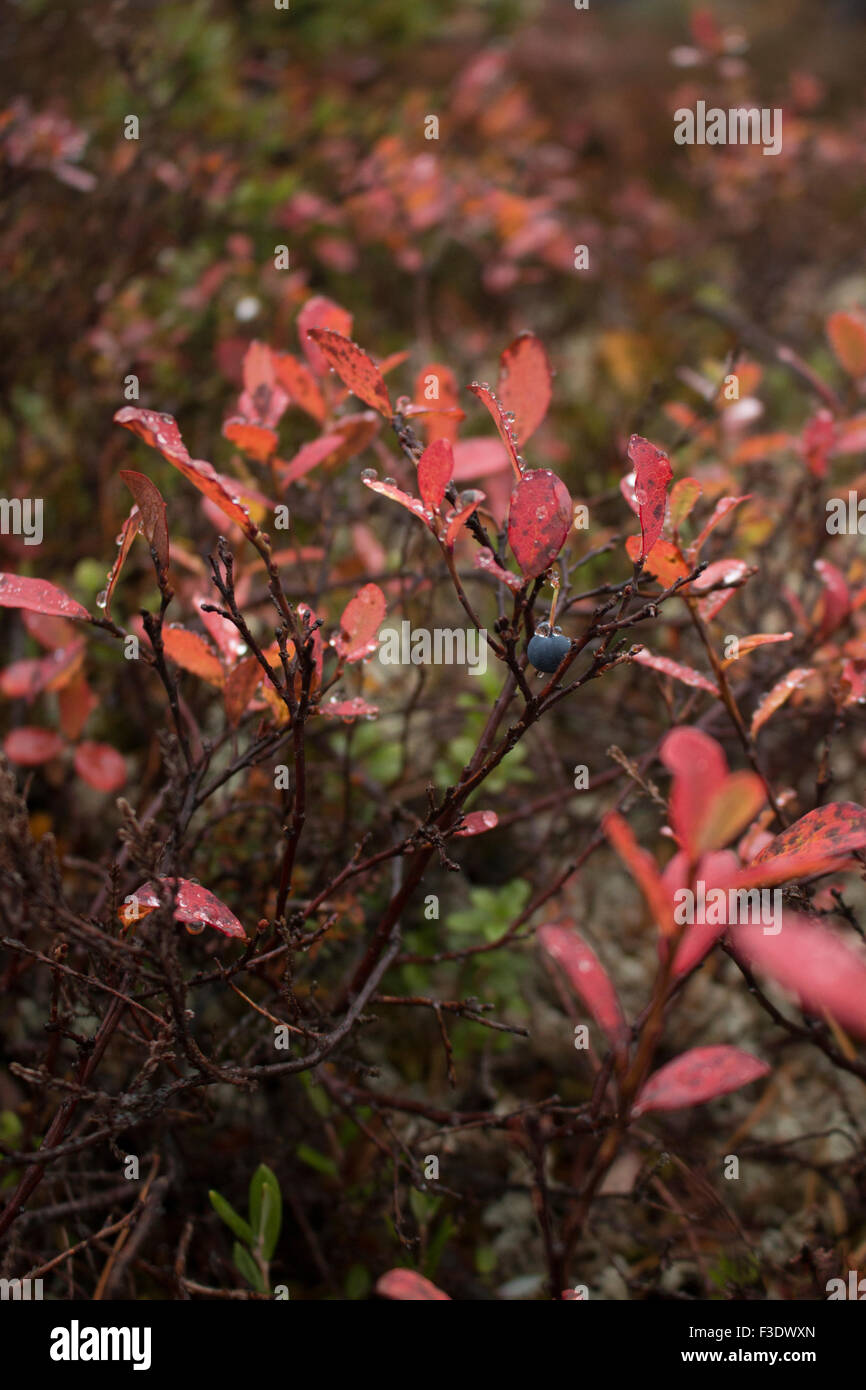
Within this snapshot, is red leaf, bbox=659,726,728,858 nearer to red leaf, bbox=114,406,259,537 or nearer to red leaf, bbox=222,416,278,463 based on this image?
red leaf, bbox=114,406,259,537

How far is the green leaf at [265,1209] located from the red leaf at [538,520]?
30.5 inches

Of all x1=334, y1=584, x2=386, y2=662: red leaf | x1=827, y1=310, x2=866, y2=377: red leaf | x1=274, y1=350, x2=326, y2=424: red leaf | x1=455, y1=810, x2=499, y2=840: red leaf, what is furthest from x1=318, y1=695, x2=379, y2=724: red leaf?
x1=827, y1=310, x2=866, y2=377: red leaf

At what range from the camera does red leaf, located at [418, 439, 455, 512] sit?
0.86 m

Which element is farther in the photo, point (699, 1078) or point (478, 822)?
point (478, 822)

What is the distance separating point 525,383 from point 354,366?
0.22 meters

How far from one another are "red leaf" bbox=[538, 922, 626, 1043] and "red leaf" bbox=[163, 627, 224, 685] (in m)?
0.50

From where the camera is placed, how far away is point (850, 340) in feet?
4.95

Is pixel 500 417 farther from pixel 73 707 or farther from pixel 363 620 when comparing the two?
pixel 73 707

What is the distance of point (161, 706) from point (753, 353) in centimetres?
206

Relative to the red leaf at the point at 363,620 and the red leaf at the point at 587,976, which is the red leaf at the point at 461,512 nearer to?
the red leaf at the point at 363,620

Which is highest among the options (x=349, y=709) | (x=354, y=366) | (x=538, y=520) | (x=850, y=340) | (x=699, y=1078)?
(x=850, y=340)

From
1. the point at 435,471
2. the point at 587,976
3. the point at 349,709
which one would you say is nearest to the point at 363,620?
the point at 349,709

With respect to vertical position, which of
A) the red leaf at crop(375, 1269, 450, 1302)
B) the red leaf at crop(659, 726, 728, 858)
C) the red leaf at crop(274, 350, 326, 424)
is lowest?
the red leaf at crop(375, 1269, 450, 1302)

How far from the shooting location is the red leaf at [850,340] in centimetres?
149
